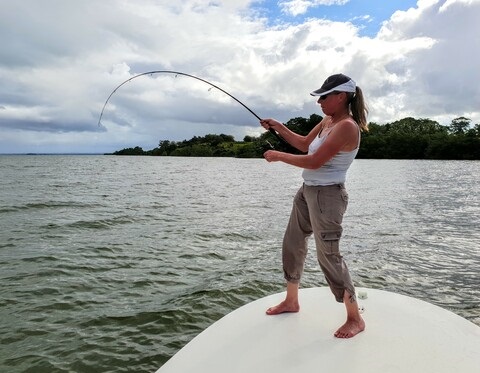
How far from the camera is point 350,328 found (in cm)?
398

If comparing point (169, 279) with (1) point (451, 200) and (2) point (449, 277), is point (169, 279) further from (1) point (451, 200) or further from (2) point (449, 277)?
(1) point (451, 200)

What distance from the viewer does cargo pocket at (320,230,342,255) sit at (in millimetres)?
3807

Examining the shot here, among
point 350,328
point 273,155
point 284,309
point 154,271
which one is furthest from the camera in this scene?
point 154,271

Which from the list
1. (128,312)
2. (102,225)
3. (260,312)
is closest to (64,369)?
(128,312)

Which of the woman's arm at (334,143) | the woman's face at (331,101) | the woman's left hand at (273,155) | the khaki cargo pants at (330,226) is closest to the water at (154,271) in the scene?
the khaki cargo pants at (330,226)

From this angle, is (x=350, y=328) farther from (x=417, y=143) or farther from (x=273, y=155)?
(x=417, y=143)

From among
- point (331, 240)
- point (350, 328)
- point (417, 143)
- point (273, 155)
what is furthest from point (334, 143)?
point (417, 143)

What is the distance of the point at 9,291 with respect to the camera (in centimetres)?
693

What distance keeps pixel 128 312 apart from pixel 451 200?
21785mm

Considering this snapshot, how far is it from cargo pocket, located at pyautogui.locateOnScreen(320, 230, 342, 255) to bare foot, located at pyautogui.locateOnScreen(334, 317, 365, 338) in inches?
31.3

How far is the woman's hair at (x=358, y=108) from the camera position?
3764 mm

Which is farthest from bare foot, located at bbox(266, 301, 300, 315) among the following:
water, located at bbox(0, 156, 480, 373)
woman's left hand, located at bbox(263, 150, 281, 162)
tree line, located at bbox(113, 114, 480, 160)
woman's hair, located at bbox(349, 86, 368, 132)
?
tree line, located at bbox(113, 114, 480, 160)

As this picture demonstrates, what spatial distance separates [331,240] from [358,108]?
1257mm

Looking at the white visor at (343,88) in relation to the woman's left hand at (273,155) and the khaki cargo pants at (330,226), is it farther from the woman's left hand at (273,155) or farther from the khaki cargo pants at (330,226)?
the khaki cargo pants at (330,226)
